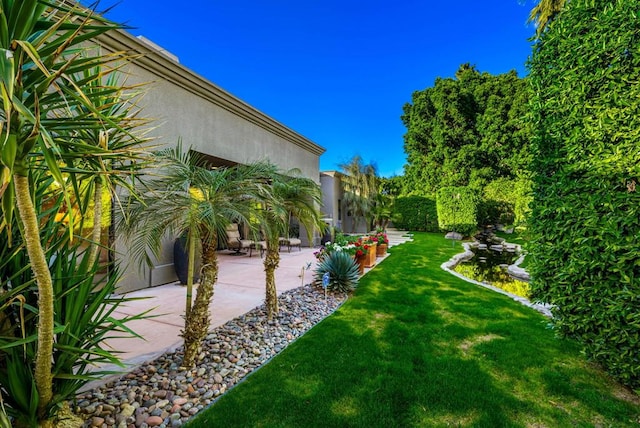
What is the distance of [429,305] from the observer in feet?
18.3

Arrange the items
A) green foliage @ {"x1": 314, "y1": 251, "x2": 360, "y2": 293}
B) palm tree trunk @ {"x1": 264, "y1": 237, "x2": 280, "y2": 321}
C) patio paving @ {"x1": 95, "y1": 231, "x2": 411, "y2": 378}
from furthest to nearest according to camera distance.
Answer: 1. green foliage @ {"x1": 314, "y1": 251, "x2": 360, "y2": 293}
2. palm tree trunk @ {"x1": 264, "y1": 237, "x2": 280, "y2": 321}
3. patio paving @ {"x1": 95, "y1": 231, "x2": 411, "y2": 378}

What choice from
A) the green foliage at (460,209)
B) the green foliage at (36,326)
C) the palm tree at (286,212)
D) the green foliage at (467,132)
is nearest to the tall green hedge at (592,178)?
the palm tree at (286,212)

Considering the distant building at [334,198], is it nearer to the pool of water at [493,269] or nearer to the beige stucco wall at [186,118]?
the beige stucco wall at [186,118]

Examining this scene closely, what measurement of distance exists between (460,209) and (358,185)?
6.86 m

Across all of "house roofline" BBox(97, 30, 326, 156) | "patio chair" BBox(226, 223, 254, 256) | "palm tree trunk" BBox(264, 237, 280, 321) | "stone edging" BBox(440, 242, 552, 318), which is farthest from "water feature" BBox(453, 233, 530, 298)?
"house roofline" BBox(97, 30, 326, 156)

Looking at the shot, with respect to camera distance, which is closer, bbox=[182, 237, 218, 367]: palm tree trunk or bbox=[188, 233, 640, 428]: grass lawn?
bbox=[188, 233, 640, 428]: grass lawn

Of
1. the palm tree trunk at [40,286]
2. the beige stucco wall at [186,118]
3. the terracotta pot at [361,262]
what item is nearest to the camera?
the palm tree trunk at [40,286]

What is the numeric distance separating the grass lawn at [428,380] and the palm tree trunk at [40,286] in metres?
1.20

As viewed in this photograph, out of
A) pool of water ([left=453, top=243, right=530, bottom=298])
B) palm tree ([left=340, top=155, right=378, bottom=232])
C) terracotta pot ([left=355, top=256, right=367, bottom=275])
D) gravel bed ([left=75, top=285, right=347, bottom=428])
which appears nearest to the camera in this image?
gravel bed ([left=75, top=285, right=347, bottom=428])

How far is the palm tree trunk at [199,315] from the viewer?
319 cm

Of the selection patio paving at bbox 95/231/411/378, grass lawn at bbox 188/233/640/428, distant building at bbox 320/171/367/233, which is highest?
distant building at bbox 320/171/367/233

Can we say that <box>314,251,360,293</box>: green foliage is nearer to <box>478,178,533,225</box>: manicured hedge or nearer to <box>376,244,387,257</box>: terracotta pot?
<box>376,244,387,257</box>: terracotta pot

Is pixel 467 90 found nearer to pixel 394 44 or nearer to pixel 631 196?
pixel 394 44

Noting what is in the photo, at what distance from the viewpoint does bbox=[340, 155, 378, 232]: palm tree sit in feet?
65.4
